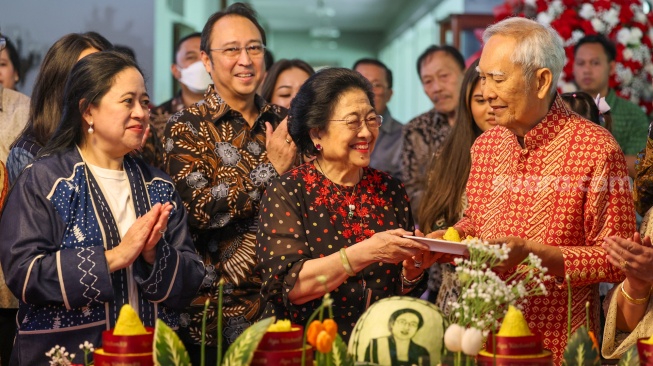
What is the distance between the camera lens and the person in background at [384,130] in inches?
237

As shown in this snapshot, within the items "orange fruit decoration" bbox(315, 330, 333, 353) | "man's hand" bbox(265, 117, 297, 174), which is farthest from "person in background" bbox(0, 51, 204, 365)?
"orange fruit decoration" bbox(315, 330, 333, 353)

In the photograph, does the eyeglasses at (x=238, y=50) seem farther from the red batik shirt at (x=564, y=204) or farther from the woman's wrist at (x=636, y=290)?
the woman's wrist at (x=636, y=290)

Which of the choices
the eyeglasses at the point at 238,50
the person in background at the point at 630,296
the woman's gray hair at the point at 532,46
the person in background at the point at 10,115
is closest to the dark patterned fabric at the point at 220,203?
the eyeglasses at the point at 238,50

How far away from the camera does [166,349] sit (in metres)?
1.93

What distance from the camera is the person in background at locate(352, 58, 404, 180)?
6.02 meters

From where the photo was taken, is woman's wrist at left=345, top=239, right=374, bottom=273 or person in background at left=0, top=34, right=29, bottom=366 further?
person in background at left=0, top=34, right=29, bottom=366

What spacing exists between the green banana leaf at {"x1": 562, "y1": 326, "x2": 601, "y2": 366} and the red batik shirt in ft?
2.42

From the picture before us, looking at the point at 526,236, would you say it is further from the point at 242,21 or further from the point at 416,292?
the point at 242,21

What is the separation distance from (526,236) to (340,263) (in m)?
0.55

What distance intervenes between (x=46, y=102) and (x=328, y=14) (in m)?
15.9

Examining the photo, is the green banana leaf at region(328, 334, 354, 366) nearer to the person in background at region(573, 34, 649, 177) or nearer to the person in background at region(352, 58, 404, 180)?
the person in background at region(573, 34, 649, 177)

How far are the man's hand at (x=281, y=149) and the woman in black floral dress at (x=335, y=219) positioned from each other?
0.19m

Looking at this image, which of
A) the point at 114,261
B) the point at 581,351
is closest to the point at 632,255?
the point at 581,351

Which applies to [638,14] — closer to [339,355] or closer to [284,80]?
[284,80]
